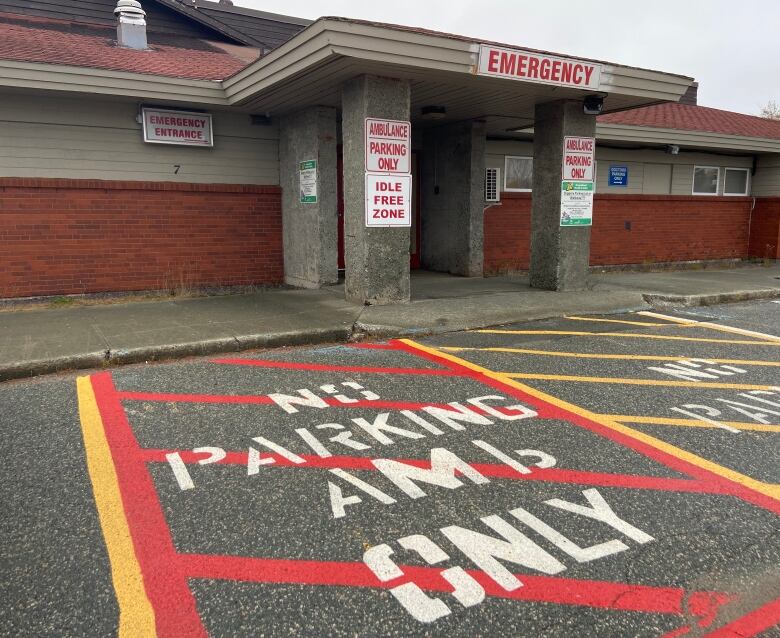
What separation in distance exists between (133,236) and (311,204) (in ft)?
9.55

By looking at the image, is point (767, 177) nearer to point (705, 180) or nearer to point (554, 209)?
point (705, 180)

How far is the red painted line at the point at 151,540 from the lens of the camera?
2.38 m

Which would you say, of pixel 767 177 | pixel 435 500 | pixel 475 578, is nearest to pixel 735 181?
pixel 767 177

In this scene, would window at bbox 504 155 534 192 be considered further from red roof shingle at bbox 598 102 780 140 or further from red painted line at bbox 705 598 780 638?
red painted line at bbox 705 598 780 638

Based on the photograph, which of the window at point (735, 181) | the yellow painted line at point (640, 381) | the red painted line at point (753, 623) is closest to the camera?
the red painted line at point (753, 623)

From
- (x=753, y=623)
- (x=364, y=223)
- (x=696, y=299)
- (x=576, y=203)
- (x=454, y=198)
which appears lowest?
(x=753, y=623)

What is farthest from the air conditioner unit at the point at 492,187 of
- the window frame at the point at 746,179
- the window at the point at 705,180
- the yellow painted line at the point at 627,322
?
the window frame at the point at 746,179

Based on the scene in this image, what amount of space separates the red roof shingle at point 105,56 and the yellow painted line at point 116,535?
630 cm

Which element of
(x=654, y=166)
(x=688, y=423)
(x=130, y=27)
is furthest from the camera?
(x=654, y=166)

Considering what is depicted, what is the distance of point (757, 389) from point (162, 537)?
16.2 ft

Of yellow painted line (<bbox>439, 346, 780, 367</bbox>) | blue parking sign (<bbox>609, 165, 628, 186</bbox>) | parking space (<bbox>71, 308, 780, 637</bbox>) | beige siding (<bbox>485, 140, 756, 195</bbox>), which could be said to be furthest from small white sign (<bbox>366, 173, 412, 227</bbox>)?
blue parking sign (<bbox>609, 165, 628, 186</bbox>)

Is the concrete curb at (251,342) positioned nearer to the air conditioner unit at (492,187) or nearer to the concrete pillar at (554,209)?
the concrete pillar at (554,209)

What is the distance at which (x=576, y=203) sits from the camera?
10.2 metres

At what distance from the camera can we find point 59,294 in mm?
9375
